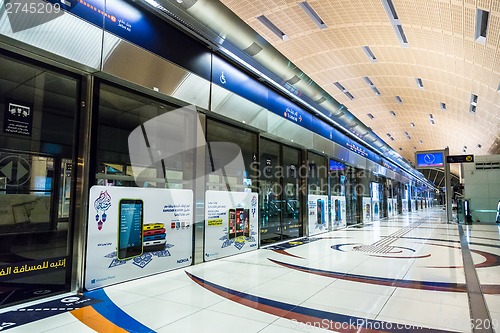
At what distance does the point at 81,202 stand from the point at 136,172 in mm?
4853

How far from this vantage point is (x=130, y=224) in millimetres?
3902

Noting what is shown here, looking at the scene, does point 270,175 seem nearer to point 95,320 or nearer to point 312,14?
point 312,14

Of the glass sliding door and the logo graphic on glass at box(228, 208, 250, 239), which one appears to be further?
the glass sliding door

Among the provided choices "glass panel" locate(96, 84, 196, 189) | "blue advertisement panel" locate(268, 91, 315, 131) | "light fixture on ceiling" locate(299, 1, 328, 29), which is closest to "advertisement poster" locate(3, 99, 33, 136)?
"glass panel" locate(96, 84, 196, 189)

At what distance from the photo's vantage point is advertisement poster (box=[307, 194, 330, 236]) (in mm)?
8734

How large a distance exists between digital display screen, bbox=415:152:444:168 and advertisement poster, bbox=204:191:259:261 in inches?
558

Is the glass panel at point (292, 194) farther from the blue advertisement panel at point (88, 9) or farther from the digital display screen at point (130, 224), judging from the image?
the blue advertisement panel at point (88, 9)

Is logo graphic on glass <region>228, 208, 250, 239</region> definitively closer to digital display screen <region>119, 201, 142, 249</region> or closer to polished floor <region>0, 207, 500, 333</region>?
polished floor <region>0, 207, 500, 333</region>

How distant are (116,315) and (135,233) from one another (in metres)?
1.39

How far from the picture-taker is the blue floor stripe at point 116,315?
2.42 m

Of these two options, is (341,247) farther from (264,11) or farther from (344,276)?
(264,11)

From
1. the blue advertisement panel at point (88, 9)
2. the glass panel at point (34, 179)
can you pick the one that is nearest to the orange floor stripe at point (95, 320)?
the glass panel at point (34, 179)

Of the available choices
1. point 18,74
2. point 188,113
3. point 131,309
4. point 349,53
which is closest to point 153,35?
point 188,113

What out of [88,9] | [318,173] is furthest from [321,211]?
[88,9]
